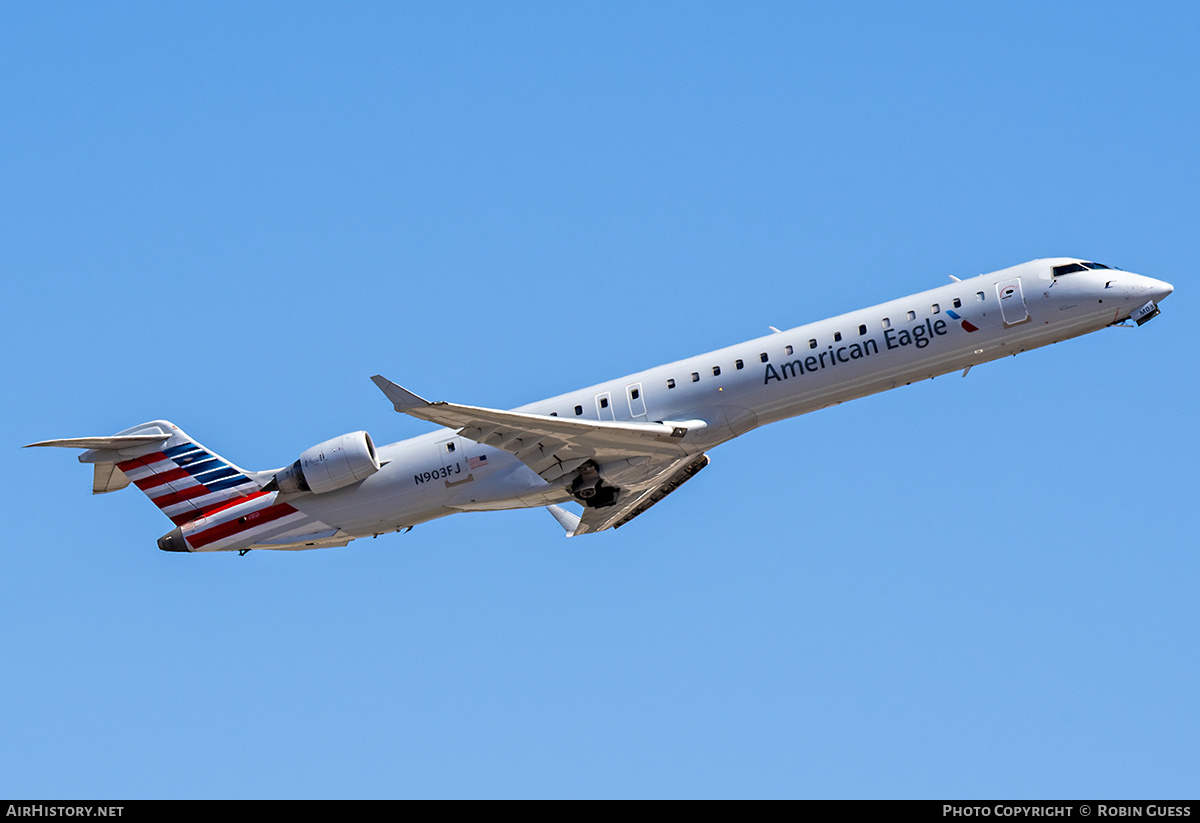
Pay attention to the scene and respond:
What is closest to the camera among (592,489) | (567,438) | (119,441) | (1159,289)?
(1159,289)

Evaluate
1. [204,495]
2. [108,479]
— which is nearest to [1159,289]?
[204,495]

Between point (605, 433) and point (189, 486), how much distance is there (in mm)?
10694

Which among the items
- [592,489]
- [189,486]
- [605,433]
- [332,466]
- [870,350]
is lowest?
[592,489]

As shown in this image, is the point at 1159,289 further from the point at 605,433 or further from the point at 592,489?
the point at 592,489

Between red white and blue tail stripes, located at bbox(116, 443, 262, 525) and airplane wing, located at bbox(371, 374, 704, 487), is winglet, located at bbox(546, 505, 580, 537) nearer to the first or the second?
airplane wing, located at bbox(371, 374, 704, 487)

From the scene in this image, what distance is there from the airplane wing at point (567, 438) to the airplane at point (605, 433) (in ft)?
0.15

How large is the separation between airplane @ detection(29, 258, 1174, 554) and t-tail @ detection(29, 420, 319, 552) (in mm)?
33

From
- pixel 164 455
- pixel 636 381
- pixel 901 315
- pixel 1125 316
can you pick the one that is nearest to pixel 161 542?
pixel 164 455

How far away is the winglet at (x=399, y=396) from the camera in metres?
24.9

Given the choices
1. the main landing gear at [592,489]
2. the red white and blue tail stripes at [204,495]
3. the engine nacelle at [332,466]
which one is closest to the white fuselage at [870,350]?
the main landing gear at [592,489]

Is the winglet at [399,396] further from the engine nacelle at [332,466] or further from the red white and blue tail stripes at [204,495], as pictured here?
the red white and blue tail stripes at [204,495]

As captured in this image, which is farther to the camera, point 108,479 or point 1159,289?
point 108,479

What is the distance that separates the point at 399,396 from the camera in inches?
996
